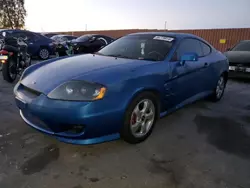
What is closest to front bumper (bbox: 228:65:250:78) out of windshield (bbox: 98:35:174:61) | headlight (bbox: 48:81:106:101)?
windshield (bbox: 98:35:174:61)

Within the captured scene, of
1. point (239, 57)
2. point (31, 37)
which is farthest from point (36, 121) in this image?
point (31, 37)

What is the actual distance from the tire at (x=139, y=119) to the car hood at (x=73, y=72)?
1.18 feet

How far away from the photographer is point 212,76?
13.1 ft

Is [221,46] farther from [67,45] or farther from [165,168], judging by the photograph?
[165,168]

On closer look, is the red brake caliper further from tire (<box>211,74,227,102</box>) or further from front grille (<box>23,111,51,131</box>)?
tire (<box>211,74,227,102</box>)

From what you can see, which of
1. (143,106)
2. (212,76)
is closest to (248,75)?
(212,76)

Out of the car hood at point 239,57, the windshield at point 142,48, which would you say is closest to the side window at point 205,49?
the windshield at point 142,48

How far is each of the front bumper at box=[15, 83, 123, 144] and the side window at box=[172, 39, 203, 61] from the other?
136cm

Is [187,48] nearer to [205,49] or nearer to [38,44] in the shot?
[205,49]

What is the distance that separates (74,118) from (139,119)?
818 millimetres

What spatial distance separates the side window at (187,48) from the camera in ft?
10.3

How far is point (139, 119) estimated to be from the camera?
2580 mm

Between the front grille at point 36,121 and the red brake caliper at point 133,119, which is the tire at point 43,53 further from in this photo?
the red brake caliper at point 133,119

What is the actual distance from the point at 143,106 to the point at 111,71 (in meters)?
0.58
